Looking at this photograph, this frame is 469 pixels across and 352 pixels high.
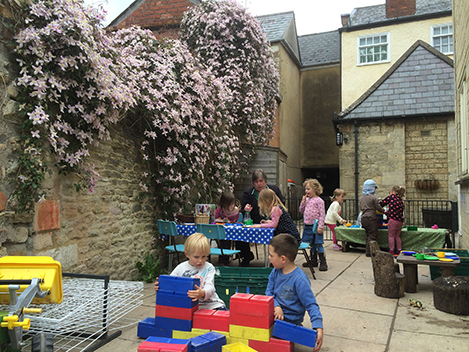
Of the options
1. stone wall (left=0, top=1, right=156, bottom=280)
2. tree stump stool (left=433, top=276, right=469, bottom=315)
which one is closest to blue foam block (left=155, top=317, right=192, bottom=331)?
stone wall (left=0, top=1, right=156, bottom=280)

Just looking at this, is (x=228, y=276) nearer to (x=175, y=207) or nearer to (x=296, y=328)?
(x=296, y=328)

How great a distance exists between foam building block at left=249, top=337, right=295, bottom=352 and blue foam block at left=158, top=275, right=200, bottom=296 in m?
0.67

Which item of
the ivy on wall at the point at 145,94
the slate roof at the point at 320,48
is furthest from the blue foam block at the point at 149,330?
the slate roof at the point at 320,48

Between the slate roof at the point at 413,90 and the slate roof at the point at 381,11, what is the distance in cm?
364

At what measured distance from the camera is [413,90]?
47.8 ft

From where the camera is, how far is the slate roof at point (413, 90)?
1387 cm

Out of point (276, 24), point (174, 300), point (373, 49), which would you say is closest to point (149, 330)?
point (174, 300)

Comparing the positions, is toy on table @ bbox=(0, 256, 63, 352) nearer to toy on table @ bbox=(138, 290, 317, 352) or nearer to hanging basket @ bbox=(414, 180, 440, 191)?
toy on table @ bbox=(138, 290, 317, 352)

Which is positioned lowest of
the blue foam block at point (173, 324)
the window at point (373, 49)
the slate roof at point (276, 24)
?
the blue foam block at point (173, 324)

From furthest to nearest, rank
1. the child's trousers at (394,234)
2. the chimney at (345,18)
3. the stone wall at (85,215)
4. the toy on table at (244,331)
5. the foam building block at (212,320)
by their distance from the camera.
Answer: the chimney at (345,18), the child's trousers at (394,234), the stone wall at (85,215), the foam building block at (212,320), the toy on table at (244,331)

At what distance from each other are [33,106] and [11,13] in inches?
36.4

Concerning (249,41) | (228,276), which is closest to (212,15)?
(249,41)

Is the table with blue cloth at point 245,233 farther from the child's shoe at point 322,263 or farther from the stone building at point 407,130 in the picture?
the stone building at point 407,130

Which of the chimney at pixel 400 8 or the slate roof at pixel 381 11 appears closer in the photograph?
the slate roof at pixel 381 11
